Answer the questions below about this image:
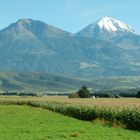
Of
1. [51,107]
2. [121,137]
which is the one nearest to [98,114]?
[121,137]

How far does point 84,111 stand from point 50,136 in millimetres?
25112

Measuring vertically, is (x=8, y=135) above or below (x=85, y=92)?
below

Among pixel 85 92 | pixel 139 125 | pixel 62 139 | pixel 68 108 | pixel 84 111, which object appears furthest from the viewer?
pixel 85 92

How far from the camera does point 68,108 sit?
213ft

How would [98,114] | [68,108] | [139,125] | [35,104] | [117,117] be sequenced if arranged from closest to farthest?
[139,125]
[117,117]
[98,114]
[68,108]
[35,104]

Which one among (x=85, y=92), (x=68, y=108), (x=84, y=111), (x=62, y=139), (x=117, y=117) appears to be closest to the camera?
(x=62, y=139)

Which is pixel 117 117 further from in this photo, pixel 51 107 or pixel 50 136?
pixel 51 107

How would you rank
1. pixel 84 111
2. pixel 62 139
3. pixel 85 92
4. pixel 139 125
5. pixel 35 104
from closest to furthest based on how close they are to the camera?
pixel 62 139, pixel 139 125, pixel 84 111, pixel 35 104, pixel 85 92

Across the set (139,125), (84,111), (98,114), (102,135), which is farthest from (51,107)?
(102,135)

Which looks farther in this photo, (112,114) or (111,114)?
(111,114)

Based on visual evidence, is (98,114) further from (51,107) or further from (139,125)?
(51,107)

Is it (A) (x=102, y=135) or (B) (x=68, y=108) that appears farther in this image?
(B) (x=68, y=108)

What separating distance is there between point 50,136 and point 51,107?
1902 inches

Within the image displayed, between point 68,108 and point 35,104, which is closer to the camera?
point 68,108
